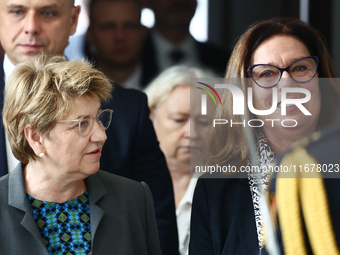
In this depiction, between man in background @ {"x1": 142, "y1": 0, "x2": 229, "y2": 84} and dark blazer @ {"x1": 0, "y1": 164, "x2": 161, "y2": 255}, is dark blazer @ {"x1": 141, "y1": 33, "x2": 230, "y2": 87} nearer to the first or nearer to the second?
man in background @ {"x1": 142, "y1": 0, "x2": 229, "y2": 84}

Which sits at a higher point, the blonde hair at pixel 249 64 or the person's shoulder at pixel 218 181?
the blonde hair at pixel 249 64

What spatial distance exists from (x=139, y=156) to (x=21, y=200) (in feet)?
2.54

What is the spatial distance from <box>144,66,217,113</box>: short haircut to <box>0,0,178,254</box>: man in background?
53 centimetres

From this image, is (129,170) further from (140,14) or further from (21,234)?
(140,14)

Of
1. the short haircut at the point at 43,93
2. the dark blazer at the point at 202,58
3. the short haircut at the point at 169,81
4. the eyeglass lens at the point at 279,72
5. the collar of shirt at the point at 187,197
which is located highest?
the dark blazer at the point at 202,58

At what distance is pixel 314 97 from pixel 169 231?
3.19 ft

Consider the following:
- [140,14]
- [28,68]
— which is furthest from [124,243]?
[140,14]

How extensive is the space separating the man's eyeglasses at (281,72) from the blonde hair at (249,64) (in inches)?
2.0

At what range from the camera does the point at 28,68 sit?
158 centimetres

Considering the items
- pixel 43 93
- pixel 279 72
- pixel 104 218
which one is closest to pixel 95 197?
pixel 104 218

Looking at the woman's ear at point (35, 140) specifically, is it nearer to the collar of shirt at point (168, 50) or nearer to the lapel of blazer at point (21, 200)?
the lapel of blazer at point (21, 200)

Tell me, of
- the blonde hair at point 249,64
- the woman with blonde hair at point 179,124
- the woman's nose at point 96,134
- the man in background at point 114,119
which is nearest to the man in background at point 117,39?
the woman with blonde hair at point 179,124

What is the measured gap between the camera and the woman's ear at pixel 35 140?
5.11ft

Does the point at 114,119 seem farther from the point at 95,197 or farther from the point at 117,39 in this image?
the point at 117,39
